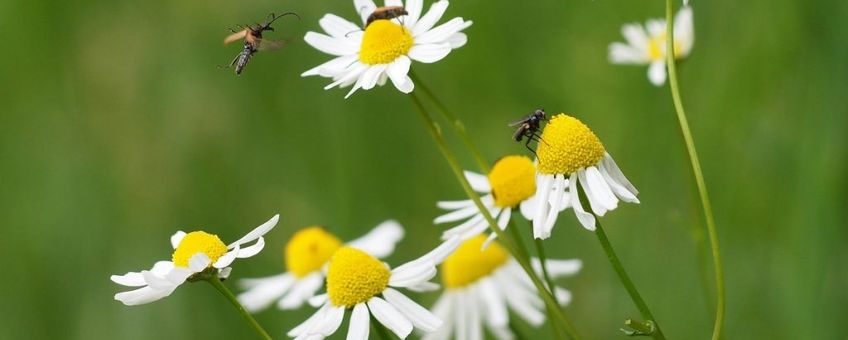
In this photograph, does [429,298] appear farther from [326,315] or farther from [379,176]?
[326,315]

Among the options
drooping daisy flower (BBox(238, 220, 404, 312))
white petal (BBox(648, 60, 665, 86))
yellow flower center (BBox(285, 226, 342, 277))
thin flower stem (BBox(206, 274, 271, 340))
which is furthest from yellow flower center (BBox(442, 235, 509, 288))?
thin flower stem (BBox(206, 274, 271, 340))

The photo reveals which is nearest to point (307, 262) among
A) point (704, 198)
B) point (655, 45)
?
point (655, 45)

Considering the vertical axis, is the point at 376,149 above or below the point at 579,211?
above

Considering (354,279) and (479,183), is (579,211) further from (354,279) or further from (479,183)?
(479,183)

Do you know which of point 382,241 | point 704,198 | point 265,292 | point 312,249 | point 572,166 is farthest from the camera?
point 265,292

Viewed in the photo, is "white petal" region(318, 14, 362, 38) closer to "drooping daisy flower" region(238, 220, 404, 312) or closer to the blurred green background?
"drooping daisy flower" region(238, 220, 404, 312)
